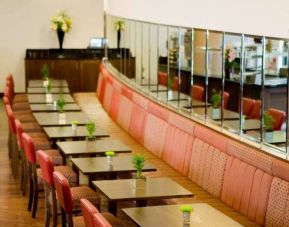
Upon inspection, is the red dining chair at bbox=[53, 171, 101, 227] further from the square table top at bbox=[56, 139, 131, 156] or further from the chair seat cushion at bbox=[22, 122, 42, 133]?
the chair seat cushion at bbox=[22, 122, 42, 133]

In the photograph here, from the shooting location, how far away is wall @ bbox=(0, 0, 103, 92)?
20.1 meters

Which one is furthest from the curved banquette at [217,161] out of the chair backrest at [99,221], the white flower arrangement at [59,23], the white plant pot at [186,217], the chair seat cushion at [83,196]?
the white flower arrangement at [59,23]

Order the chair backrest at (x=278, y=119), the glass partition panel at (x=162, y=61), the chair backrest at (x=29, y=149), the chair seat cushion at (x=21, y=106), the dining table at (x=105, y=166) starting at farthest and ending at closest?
1. the chair seat cushion at (x=21, y=106)
2. the glass partition panel at (x=162, y=61)
3. the chair backrest at (x=278, y=119)
4. the chair backrest at (x=29, y=149)
5. the dining table at (x=105, y=166)

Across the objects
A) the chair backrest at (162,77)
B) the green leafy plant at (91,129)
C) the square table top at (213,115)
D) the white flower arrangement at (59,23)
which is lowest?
the green leafy plant at (91,129)

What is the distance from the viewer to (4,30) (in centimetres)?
2006

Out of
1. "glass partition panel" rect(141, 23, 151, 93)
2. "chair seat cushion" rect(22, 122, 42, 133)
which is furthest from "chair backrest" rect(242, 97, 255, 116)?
"chair seat cushion" rect(22, 122, 42, 133)

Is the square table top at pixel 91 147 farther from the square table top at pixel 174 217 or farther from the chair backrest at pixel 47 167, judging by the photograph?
the square table top at pixel 174 217

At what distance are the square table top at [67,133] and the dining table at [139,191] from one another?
8.57 feet

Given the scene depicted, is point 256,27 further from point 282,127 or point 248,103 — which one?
point 248,103

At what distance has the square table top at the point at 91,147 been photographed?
29.5ft

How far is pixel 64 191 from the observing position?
7137 mm

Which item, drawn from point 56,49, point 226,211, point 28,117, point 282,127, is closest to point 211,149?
point 226,211

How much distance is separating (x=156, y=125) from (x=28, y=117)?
11.9 ft

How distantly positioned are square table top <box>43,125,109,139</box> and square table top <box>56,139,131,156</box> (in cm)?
36
